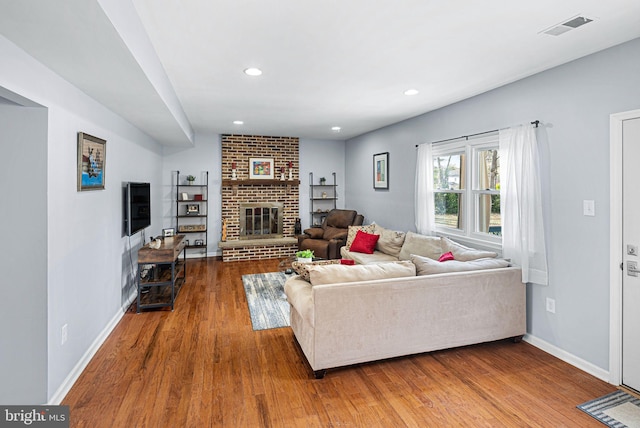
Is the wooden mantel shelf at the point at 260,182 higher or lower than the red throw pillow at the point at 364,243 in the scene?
higher

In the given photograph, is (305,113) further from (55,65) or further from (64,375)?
(64,375)

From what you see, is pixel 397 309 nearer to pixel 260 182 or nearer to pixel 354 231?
pixel 354 231

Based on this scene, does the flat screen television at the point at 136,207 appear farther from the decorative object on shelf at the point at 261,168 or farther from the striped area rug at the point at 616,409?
the striped area rug at the point at 616,409

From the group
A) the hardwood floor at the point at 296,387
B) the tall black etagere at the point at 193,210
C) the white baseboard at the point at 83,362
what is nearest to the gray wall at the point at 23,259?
the white baseboard at the point at 83,362

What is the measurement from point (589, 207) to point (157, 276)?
4682 mm

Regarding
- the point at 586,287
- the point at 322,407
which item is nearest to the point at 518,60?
the point at 586,287

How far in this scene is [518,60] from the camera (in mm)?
2865

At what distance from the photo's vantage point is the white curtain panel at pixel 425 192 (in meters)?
4.68

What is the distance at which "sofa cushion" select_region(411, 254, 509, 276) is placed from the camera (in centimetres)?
296

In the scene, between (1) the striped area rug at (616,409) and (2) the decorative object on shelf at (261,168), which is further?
(2) the decorative object on shelf at (261,168)

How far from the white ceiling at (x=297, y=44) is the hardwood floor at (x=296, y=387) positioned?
2214 millimetres

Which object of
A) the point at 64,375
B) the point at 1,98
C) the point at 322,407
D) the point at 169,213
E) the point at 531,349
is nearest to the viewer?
the point at 1,98

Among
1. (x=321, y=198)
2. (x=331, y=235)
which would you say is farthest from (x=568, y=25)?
(x=321, y=198)

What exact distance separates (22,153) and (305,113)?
3342mm
